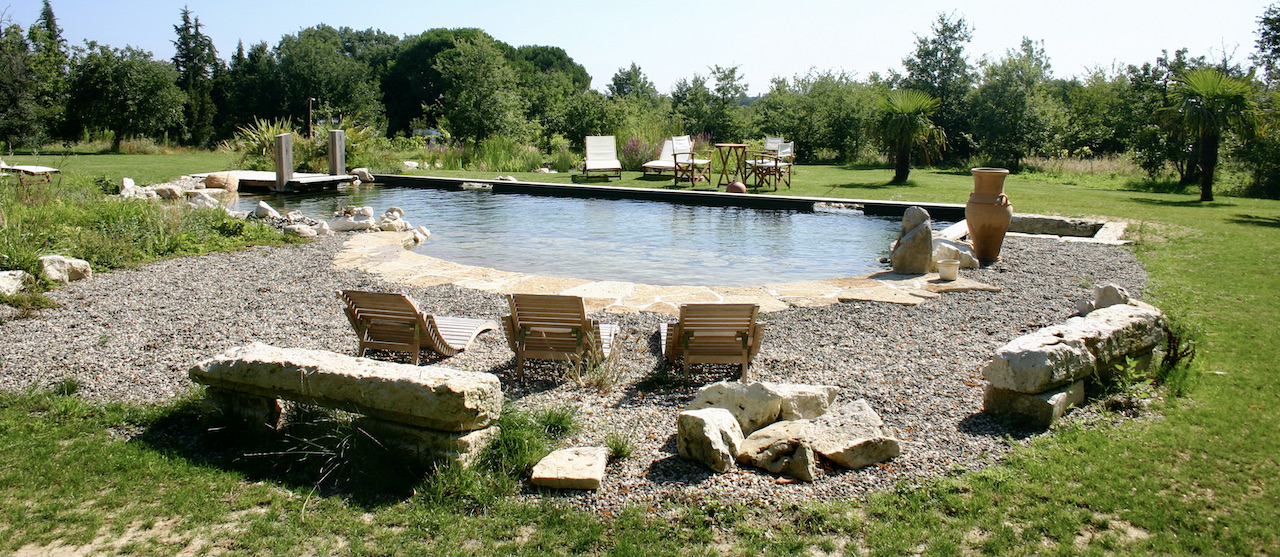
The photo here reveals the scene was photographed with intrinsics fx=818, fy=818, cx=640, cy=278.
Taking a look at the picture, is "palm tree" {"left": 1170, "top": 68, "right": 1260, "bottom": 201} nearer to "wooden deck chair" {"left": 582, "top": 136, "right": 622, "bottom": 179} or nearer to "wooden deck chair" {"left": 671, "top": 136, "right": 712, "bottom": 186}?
"wooden deck chair" {"left": 671, "top": 136, "right": 712, "bottom": 186}

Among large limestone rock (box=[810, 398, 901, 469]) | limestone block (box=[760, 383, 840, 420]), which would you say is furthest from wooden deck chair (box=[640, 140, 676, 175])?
large limestone rock (box=[810, 398, 901, 469])

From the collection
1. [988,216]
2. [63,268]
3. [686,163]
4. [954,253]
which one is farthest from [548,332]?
[686,163]

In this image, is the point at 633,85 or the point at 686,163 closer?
the point at 686,163

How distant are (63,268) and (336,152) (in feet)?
34.3

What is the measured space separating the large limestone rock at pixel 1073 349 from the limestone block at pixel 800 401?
0.79 meters

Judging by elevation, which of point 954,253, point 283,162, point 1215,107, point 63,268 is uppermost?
point 1215,107

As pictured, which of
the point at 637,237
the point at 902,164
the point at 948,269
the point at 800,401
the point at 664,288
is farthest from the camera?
the point at 902,164

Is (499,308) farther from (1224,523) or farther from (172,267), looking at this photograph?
(1224,523)

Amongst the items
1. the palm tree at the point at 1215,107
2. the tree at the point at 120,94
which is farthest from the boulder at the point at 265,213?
the tree at the point at 120,94

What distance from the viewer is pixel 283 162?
15.2 metres

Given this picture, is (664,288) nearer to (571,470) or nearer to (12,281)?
(571,470)

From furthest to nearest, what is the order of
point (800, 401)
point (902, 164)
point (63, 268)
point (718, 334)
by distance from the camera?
point (902, 164) < point (63, 268) < point (718, 334) < point (800, 401)

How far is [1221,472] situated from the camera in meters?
3.21

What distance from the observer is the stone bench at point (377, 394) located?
3.22 m
